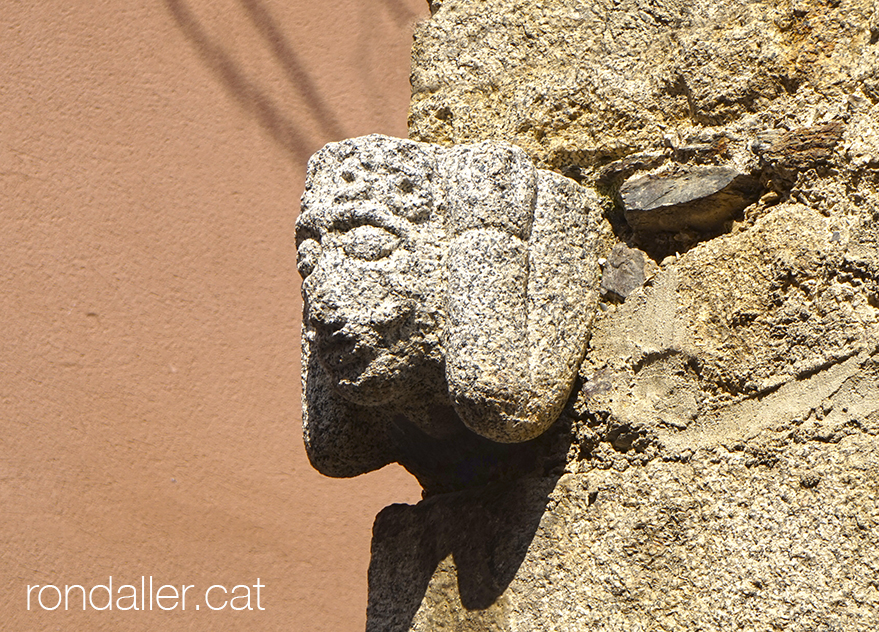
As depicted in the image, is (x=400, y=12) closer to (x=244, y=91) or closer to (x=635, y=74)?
(x=244, y=91)

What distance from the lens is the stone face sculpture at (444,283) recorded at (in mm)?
871

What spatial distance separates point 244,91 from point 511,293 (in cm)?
137

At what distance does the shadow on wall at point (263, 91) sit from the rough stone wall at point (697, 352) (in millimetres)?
999

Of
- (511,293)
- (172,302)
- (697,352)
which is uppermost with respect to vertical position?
(511,293)

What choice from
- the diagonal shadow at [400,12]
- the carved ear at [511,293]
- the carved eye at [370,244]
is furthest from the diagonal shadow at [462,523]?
the diagonal shadow at [400,12]

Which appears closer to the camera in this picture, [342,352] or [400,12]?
[342,352]

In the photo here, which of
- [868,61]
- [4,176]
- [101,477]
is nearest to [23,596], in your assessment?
[101,477]

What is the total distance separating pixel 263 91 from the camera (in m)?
2.08

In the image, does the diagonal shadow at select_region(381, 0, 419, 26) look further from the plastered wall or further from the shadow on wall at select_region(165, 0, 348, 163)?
the shadow on wall at select_region(165, 0, 348, 163)

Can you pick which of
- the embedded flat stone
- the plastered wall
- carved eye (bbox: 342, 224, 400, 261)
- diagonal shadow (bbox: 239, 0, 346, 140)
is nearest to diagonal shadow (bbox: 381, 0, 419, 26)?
the plastered wall

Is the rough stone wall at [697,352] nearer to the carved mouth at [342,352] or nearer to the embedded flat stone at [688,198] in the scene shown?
the embedded flat stone at [688,198]

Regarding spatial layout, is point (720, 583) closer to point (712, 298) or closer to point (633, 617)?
point (633, 617)

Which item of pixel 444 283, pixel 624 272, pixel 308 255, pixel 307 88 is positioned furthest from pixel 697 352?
pixel 307 88

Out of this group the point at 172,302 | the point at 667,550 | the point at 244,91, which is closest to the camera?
the point at 667,550
